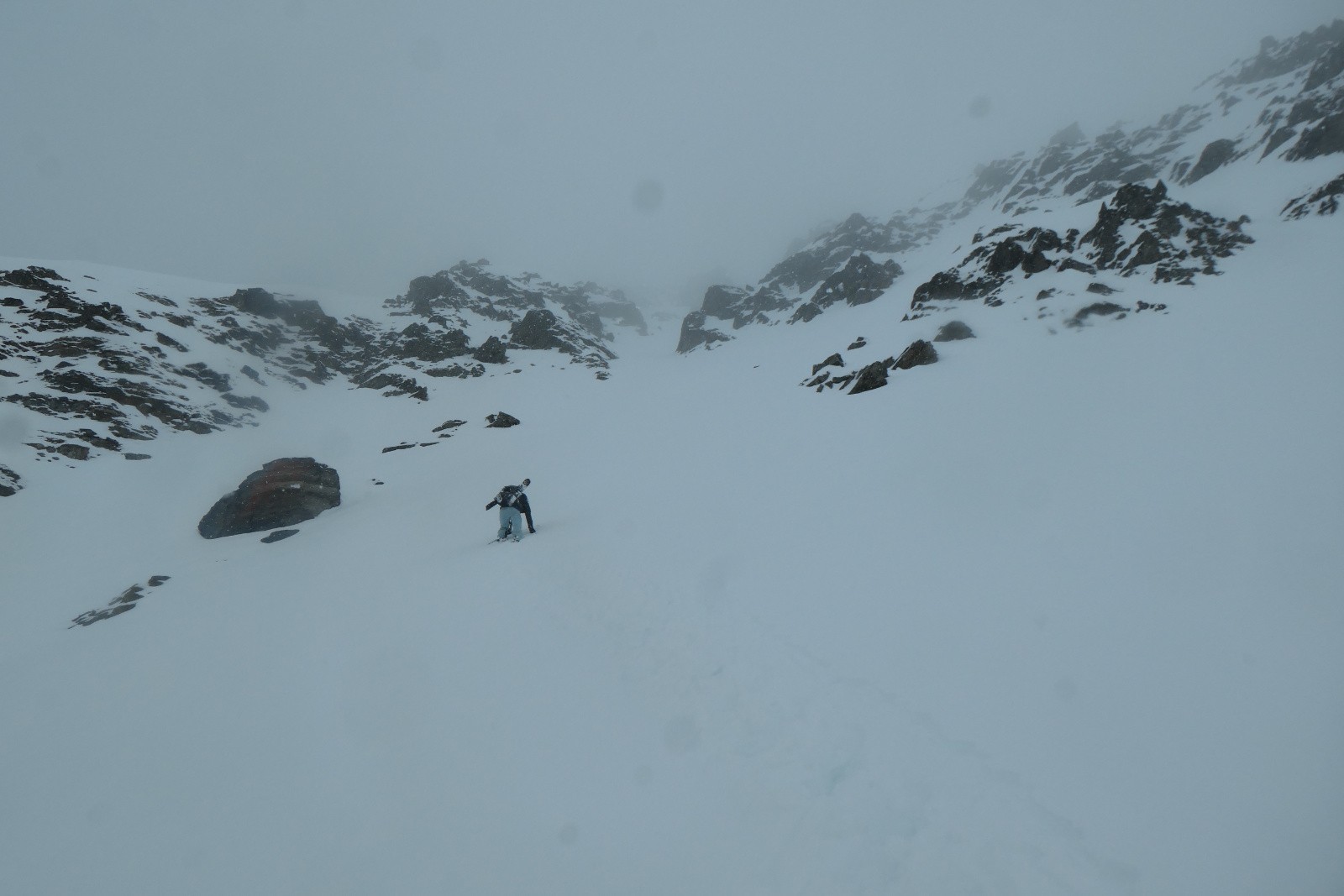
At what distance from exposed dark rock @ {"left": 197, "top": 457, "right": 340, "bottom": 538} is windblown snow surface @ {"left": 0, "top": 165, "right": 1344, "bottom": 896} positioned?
8.36 feet

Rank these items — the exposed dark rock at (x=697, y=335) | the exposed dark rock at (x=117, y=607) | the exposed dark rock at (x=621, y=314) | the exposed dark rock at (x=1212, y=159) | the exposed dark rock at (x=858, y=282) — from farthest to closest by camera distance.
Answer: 1. the exposed dark rock at (x=621, y=314)
2. the exposed dark rock at (x=697, y=335)
3. the exposed dark rock at (x=858, y=282)
4. the exposed dark rock at (x=1212, y=159)
5. the exposed dark rock at (x=117, y=607)

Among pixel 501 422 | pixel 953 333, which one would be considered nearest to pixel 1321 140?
pixel 953 333

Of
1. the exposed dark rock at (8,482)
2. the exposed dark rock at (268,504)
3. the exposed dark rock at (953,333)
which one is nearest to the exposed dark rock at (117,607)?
the exposed dark rock at (268,504)

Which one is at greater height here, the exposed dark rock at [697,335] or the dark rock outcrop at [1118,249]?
the exposed dark rock at [697,335]

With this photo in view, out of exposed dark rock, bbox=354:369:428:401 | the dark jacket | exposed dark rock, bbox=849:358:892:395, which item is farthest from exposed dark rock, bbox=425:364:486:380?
exposed dark rock, bbox=849:358:892:395

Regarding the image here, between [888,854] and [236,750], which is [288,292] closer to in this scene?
[236,750]

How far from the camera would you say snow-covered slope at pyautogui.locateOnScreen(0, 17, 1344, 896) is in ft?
13.1

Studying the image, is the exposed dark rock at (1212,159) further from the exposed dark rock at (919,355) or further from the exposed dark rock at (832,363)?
the exposed dark rock at (919,355)

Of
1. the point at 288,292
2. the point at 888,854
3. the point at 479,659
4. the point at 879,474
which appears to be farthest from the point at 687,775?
the point at 288,292

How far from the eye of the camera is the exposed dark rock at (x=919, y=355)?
56.9 feet

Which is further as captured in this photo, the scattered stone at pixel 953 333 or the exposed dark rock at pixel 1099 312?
the scattered stone at pixel 953 333

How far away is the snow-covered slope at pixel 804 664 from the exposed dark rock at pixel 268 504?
89cm

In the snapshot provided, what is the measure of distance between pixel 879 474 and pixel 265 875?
1154 cm

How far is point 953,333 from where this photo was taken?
61.4 feet
